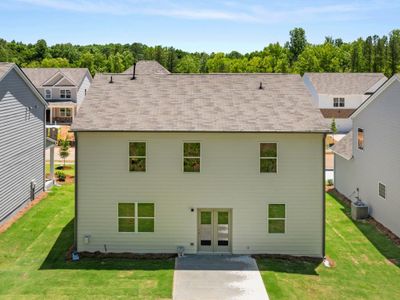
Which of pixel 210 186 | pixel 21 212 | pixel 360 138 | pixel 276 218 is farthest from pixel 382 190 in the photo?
pixel 21 212

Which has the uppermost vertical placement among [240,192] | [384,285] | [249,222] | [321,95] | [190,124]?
[321,95]

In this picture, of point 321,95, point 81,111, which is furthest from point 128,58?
point 81,111

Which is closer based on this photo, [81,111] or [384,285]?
[384,285]

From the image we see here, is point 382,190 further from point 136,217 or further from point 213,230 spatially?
point 136,217

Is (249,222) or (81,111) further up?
(81,111)

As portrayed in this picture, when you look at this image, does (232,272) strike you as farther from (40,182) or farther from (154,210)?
(40,182)

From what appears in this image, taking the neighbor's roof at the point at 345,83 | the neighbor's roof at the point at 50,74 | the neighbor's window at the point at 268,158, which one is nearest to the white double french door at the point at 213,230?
the neighbor's window at the point at 268,158
